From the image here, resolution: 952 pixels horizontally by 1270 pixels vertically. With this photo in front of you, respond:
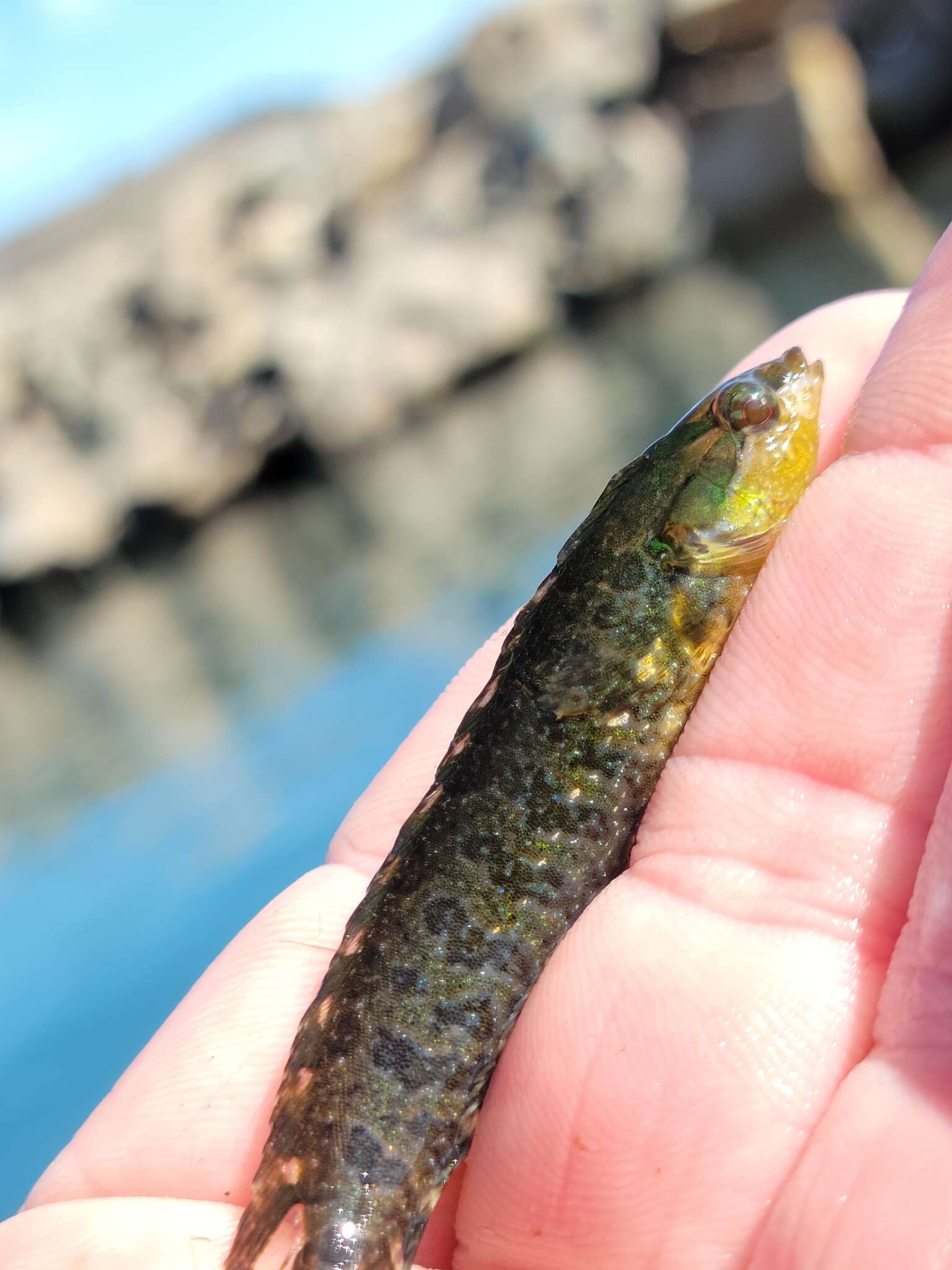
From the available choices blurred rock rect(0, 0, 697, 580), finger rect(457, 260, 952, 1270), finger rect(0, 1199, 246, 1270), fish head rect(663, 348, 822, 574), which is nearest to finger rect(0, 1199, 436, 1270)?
finger rect(0, 1199, 246, 1270)

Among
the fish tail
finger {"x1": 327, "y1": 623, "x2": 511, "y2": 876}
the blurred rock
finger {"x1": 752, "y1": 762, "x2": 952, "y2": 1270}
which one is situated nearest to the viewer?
finger {"x1": 752, "y1": 762, "x2": 952, "y2": 1270}

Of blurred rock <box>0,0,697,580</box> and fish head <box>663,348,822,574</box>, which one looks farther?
blurred rock <box>0,0,697,580</box>

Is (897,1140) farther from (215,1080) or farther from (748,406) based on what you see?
(748,406)

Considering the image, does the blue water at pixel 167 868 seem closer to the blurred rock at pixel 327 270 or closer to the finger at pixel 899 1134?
the finger at pixel 899 1134

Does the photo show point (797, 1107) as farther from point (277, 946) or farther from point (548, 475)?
point (548, 475)

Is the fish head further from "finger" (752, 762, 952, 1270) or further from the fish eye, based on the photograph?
"finger" (752, 762, 952, 1270)

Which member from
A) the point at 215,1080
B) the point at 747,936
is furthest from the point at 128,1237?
the point at 747,936

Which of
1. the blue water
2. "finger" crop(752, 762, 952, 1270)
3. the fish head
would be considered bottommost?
the blue water

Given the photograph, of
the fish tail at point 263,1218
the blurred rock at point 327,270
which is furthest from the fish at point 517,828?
the blurred rock at point 327,270
